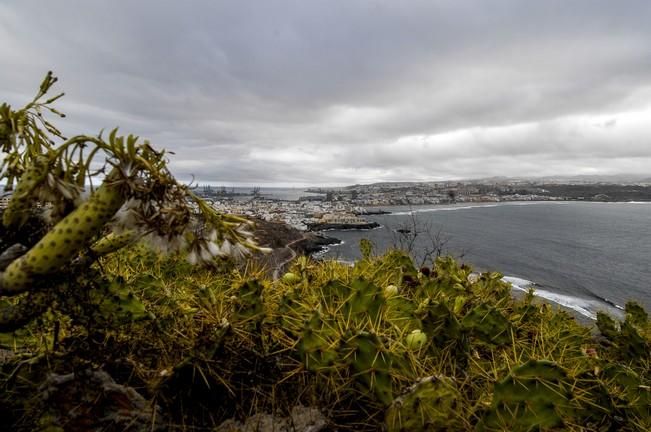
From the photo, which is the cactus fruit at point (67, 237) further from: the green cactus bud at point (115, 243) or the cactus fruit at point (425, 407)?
the cactus fruit at point (425, 407)

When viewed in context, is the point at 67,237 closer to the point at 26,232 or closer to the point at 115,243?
the point at 115,243

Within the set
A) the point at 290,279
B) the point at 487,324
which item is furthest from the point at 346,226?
the point at 487,324

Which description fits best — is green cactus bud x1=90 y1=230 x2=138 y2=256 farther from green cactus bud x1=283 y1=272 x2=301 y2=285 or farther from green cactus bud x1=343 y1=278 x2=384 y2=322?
green cactus bud x1=283 y1=272 x2=301 y2=285

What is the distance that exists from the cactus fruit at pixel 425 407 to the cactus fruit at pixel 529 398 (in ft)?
0.92

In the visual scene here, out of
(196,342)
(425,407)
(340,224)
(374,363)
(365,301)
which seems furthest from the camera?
(340,224)

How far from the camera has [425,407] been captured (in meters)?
2.32

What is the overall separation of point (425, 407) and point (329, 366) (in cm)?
73

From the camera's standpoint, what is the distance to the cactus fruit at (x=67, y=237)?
164 cm

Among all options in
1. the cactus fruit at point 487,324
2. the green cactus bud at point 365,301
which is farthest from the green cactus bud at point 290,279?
the cactus fruit at point 487,324

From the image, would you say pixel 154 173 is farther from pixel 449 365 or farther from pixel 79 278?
pixel 449 365

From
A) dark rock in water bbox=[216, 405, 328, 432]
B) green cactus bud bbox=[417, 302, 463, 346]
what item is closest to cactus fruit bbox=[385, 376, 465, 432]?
dark rock in water bbox=[216, 405, 328, 432]

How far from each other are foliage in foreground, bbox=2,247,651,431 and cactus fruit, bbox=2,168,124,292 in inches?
26.3

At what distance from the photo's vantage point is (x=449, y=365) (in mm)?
3283

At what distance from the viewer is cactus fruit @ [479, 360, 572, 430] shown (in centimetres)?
232
